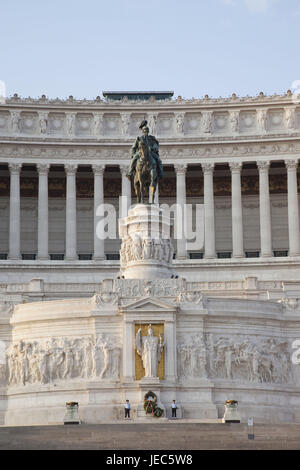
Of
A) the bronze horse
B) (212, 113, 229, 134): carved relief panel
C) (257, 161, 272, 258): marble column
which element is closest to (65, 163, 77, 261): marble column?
(212, 113, 229, 134): carved relief panel

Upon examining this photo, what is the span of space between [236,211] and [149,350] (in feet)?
131

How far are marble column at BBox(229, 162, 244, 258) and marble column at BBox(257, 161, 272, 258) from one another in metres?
1.61

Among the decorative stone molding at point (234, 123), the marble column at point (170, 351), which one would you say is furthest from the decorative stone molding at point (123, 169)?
the marble column at point (170, 351)

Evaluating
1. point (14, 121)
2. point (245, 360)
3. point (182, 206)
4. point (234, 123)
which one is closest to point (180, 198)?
point (182, 206)

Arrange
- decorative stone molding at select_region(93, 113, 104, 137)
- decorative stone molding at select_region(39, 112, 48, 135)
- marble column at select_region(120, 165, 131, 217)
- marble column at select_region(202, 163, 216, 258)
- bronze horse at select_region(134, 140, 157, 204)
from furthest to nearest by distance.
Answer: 1. decorative stone molding at select_region(93, 113, 104, 137)
2. decorative stone molding at select_region(39, 112, 48, 135)
3. marble column at select_region(120, 165, 131, 217)
4. marble column at select_region(202, 163, 216, 258)
5. bronze horse at select_region(134, 140, 157, 204)

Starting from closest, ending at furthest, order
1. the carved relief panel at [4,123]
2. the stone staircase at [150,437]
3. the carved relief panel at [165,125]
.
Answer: the stone staircase at [150,437]
the carved relief panel at [4,123]
the carved relief panel at [165,125]

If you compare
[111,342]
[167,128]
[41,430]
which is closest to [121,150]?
[167,128]

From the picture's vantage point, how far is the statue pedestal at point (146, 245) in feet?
193

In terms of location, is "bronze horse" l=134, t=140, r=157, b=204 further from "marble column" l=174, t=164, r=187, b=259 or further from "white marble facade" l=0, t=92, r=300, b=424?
"marble column" l=174, t=164, r=187, b=259

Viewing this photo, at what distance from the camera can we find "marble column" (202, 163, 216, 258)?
90188 mm

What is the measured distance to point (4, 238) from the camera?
3723 inches

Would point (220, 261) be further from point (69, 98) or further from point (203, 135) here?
point (69, 98)

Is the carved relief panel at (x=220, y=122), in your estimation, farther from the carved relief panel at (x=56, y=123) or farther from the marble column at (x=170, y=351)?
the marble column at (x=170, y=351)

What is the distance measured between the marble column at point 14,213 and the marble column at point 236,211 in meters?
17.1
